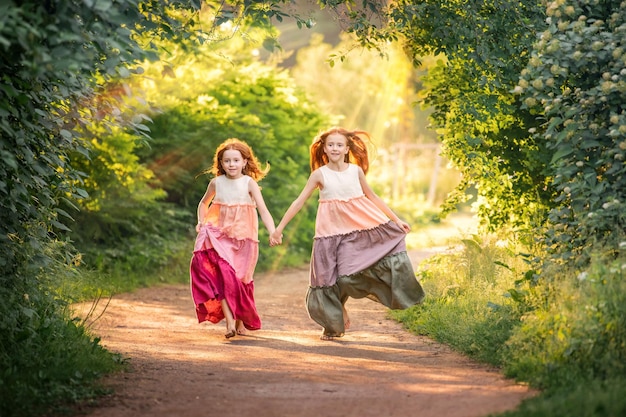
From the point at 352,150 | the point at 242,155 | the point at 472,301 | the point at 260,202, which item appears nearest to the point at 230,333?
the point at 260,202

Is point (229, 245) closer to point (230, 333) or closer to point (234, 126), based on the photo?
point (230, 333)

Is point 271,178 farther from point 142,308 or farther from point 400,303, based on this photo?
point 400,303

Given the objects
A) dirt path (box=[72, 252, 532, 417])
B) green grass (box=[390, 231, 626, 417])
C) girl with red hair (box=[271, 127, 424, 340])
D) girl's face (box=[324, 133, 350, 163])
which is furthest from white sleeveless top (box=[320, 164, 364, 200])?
green grass (box=[390, 231, 626, 417])

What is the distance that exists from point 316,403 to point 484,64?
4.34 metres

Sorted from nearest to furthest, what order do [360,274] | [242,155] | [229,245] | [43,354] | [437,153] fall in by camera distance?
[43,354]
[360,274]
[229,245]
[242,155]
[437,153]

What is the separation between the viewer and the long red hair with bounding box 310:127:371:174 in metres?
8.58

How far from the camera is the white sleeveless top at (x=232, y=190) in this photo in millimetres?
8641

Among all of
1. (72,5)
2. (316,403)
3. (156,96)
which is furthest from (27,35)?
(156,96)

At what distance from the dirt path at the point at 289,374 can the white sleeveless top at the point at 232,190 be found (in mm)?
1266

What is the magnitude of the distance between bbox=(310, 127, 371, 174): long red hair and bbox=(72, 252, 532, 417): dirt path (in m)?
1.62

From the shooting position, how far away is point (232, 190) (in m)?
8.66

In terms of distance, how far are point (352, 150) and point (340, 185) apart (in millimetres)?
505

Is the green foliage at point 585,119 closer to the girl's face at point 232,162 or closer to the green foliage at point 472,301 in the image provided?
the green foliage at point 472,301

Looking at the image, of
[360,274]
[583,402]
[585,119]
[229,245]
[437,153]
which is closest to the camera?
[583,402]
